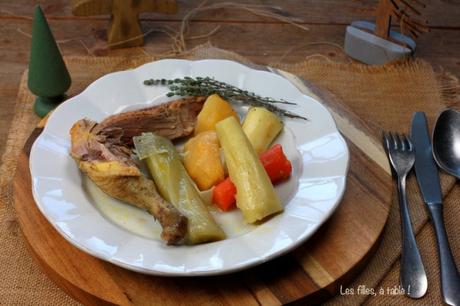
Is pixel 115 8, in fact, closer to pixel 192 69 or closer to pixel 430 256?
pixel 192 69

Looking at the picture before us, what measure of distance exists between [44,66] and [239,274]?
108cm

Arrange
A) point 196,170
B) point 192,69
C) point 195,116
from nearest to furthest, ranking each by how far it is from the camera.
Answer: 1. point 196,170
2. point 195,116
3. point 192,69

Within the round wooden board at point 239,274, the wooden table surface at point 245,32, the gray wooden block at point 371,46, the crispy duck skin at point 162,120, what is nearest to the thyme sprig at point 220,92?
the crispy duck skin at point 162,120

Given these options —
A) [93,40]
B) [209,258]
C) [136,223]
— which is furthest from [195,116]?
[93,40]

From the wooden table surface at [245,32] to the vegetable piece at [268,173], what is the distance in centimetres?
95

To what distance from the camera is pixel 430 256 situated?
1652mm

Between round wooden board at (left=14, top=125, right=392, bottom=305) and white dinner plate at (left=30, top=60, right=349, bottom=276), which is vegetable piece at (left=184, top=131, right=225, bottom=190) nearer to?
white dinner plate at (left=30, top=60, right=349, bottom=276)

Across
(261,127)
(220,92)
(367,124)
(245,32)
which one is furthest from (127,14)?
(367,124)

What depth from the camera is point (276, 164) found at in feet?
5.64

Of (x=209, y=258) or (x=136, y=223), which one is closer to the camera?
(x=209, y=258)

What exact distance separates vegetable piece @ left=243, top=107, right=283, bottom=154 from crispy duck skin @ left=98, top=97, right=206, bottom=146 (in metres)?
0.18

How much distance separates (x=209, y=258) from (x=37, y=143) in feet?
2.27

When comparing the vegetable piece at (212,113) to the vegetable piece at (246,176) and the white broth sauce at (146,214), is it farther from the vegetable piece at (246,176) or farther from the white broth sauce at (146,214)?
the white broth sauce at (146,214)

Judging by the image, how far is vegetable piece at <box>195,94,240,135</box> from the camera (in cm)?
190
